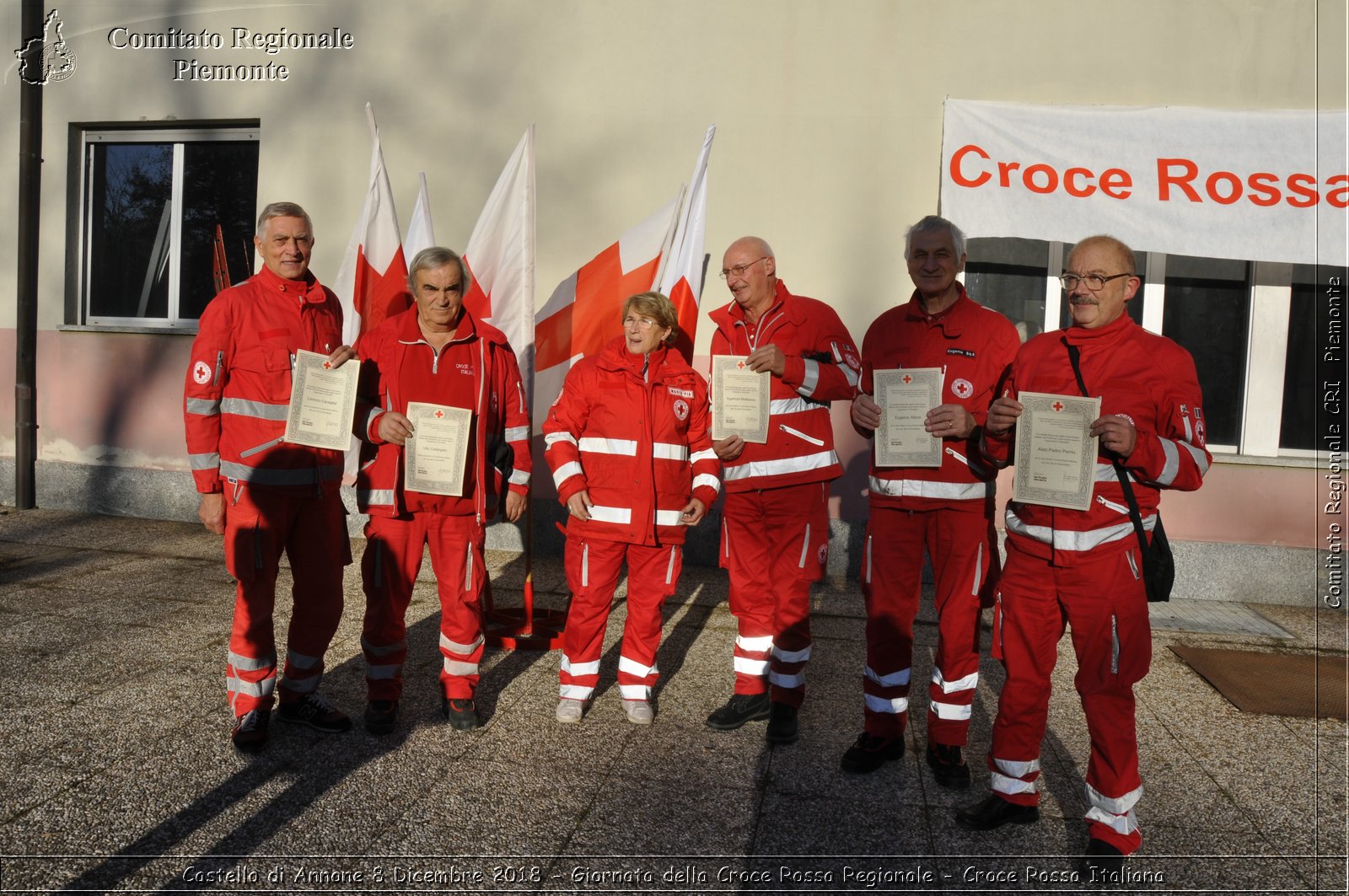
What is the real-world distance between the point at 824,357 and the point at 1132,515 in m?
1.49

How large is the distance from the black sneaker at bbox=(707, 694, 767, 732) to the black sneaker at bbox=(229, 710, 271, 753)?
180 centimetres

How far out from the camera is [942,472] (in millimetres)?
3680

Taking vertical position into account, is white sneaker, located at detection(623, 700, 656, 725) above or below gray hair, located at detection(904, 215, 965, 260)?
below

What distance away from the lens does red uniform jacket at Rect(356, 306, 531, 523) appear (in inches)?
155

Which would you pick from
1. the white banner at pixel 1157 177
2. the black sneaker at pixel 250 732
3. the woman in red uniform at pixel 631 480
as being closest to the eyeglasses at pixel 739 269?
the woman in red uniform at pixel 631 480

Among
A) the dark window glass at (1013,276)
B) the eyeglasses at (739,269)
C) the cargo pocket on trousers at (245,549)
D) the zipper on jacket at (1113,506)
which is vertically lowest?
the cargo pocket on trousers at (245,549)

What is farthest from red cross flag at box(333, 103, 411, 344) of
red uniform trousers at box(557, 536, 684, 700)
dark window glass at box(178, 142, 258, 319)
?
dark window glass at box(178, 142, 258, 319)

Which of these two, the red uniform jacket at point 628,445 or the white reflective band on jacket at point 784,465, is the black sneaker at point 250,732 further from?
the white reflective band on jacket at point 784,465

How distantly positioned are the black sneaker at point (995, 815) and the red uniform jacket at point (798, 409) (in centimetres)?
144

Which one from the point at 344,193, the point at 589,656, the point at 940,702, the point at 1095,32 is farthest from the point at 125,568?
the point at 1095,32

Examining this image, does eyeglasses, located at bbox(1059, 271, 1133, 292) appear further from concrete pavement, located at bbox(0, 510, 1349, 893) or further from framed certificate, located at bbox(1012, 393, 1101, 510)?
concrete pavement, located at bbox(0, 510, 1349, 893)

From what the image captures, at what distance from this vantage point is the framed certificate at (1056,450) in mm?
2986

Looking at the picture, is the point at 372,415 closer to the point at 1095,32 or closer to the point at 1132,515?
the point at 1132,515

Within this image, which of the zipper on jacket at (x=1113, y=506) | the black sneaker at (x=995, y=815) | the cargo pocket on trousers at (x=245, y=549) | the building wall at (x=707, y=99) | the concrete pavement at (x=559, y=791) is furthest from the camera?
the building wall at (x=707, y=99)
